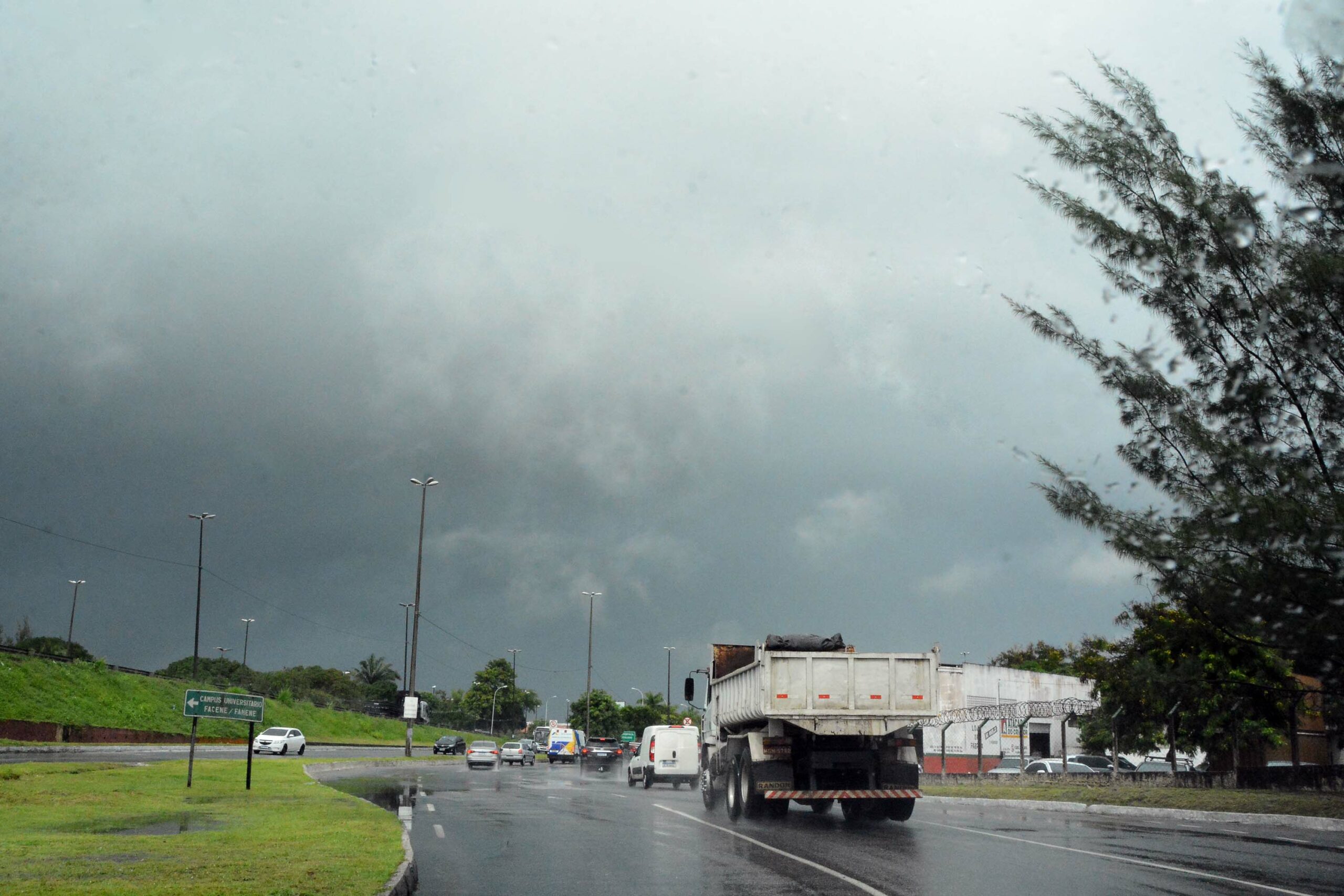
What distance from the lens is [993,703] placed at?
66.4 m

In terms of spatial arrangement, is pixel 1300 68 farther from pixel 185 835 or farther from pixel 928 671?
pixel 185 835

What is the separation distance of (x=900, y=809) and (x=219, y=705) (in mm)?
13496

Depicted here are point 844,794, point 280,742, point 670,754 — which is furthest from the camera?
Result: point 280,742

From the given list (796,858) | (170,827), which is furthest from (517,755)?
(796,858)

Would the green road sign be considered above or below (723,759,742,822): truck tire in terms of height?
above

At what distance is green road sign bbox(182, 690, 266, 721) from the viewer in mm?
23156

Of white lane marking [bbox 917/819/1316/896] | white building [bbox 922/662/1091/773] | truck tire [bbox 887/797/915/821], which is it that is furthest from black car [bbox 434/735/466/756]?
white lane marking [bbox 917/819/1316/896]

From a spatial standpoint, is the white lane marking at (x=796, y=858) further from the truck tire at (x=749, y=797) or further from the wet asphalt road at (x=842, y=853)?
the truck tire at (x=749, y=797)

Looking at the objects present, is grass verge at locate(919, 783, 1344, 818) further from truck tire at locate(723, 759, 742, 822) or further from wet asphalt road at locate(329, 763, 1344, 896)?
truck tire at locate(723, 759, 742, 822)

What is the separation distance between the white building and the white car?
105 ft

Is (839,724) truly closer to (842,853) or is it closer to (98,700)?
(842,853)

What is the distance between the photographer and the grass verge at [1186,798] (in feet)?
70.2

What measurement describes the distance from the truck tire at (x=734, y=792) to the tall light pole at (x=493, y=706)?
102177mm

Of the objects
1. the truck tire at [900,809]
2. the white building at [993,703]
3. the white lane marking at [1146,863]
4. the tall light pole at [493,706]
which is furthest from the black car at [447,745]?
the white lane marking at [1146,863]
